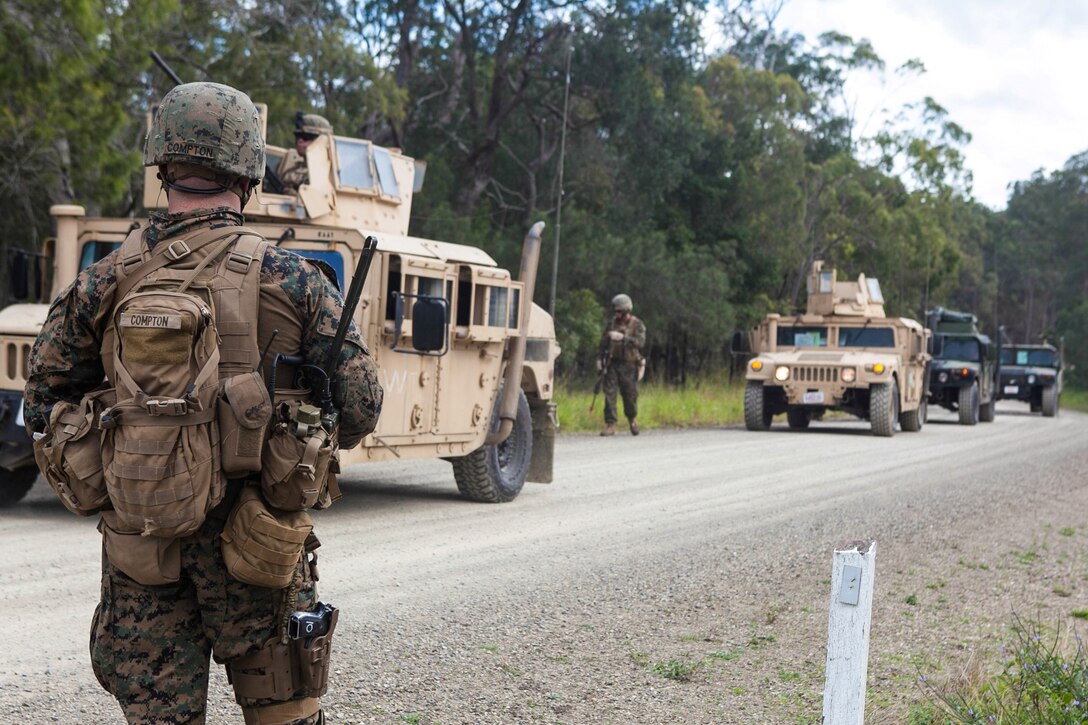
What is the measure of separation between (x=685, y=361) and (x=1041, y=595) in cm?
2307

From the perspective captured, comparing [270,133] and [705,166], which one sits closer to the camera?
[270,133]

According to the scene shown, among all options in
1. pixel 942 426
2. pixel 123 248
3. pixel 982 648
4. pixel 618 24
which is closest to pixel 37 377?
pixel 123 248

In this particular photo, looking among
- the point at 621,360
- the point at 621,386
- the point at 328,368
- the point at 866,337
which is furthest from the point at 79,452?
the point at 866,337

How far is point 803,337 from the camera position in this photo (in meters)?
21.0

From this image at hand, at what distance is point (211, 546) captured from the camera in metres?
2.84

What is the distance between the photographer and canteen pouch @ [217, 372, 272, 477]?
9.09 feet

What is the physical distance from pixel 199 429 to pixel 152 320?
0.25 meters

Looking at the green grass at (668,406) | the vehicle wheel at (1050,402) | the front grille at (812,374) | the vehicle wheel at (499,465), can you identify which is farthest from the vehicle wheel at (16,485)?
the vehicle wheel at (1050,402)

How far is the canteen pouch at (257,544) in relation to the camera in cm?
278

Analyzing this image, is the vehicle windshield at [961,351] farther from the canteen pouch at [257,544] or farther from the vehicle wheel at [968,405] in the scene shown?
the canteen pouch at [257,544]

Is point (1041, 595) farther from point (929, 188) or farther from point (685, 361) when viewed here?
point (929, 188)

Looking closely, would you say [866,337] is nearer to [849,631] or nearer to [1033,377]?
[1033,377]

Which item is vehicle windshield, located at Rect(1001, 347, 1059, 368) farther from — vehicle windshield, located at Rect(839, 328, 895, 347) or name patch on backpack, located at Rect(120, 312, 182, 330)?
name patch on backpack, located at Rect(120, 312, 182, 330)

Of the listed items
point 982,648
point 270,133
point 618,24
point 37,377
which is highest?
point 618,24
